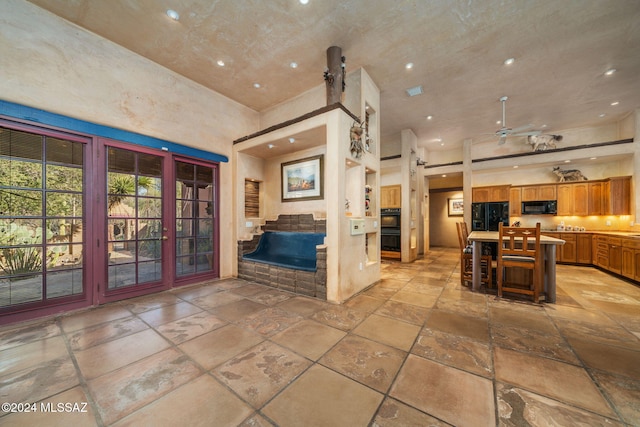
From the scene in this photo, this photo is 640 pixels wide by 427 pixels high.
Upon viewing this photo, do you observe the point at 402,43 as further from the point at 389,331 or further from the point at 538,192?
the point at 538,192

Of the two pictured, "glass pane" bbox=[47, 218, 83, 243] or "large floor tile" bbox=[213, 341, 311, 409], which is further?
"glass pane" bbox=[47, 218, 83, 243]

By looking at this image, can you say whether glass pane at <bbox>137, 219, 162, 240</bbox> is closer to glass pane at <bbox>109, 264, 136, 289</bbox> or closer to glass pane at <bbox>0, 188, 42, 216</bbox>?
glass pane at <bbox>109, 264, 136, 289</bbox>

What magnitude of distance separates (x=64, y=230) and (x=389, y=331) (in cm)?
427

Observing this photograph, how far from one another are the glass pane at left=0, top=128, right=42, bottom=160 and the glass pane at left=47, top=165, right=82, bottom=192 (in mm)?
192

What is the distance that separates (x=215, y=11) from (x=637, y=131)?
882 cm

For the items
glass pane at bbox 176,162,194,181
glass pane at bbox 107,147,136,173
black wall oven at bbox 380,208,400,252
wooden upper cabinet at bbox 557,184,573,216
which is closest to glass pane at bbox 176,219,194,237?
glass pane at bbox 176,162,194,181

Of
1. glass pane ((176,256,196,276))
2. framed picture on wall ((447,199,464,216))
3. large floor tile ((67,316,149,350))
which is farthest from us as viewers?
framed picture on wall ((447,199,464,216))

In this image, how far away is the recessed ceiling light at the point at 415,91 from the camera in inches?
176

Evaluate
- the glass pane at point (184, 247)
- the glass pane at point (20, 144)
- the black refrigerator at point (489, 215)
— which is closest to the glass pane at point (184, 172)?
the glass pane at point (184, 247)

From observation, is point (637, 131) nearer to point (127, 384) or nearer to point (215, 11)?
point (215, 11)

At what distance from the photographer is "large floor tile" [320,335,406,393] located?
1.71m

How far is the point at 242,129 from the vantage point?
500cm

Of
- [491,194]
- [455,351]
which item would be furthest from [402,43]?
[491,194]

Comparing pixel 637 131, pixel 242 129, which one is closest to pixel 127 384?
pixel 242 129
